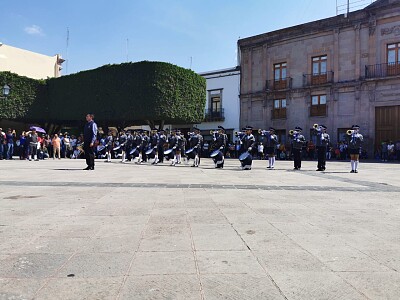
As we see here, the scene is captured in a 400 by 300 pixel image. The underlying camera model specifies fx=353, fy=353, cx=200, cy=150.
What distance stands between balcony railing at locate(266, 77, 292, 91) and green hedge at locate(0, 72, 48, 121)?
2021 centimetres

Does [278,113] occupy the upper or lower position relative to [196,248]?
upper

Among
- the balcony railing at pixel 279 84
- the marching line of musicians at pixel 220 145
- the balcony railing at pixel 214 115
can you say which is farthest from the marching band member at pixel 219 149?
the balcony railing at pixel 214 115

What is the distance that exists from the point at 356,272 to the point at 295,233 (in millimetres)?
1198

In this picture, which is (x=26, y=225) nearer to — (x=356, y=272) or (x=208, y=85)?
(x=356, y=272)

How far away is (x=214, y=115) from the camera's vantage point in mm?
37281

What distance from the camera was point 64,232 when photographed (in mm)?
3930

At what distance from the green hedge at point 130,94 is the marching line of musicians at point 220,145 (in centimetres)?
685

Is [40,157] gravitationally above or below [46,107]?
below

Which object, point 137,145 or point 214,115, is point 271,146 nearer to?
point 137,145

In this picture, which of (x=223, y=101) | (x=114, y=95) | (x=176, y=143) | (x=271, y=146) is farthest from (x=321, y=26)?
(x=176, y=143)

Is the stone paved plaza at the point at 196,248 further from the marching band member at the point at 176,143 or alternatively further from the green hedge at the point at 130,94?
the green hedge at the point at 130,94

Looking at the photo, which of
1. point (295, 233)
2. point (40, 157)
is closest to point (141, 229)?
point (295, 233)

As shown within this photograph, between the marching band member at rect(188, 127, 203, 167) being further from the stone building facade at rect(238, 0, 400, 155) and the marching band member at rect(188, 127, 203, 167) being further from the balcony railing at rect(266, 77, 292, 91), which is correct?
the balcony railing at rect(266, 77, 292, 91)

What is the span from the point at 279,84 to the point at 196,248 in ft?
102
